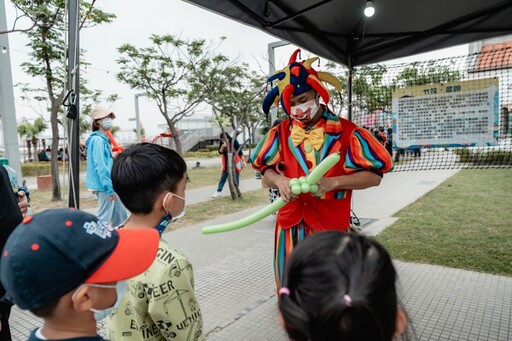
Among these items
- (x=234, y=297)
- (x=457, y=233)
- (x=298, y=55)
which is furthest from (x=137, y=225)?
(x=457, y=233)

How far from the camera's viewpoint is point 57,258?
2.91ft

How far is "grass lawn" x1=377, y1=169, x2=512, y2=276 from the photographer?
404 centimetres

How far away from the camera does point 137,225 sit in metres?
1.43

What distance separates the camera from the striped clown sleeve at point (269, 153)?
2115mm

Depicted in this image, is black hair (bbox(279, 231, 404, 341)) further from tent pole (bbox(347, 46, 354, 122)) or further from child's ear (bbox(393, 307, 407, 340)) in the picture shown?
tent pole (bbox(347, 46, 354, 122))

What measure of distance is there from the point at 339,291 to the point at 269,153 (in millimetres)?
1350

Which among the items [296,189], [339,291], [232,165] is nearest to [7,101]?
[296,189]

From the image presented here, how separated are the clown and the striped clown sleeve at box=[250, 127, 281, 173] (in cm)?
4

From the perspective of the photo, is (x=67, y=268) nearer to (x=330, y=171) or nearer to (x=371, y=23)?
(x=330, y=171)

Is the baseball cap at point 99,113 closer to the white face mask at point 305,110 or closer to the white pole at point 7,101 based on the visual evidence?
the white pole at point 7,101

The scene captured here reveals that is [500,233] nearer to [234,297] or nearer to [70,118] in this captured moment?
[234,297]

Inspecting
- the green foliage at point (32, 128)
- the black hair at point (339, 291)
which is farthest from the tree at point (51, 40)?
the green foliage at point (32, 128)

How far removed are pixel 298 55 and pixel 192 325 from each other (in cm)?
167

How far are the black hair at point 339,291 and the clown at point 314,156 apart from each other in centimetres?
100
